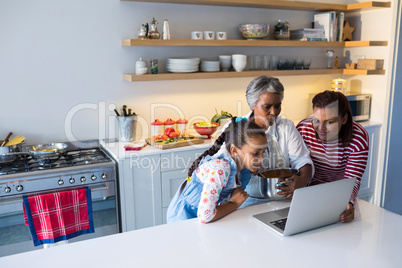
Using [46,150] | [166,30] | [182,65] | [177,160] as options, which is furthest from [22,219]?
[166,30]

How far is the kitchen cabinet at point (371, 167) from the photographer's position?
3908 mm

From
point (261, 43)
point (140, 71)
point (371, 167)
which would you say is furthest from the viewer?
point (371, 167)

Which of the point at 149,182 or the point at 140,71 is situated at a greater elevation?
the point at 140,71

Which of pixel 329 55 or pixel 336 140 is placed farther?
pixel 329 55

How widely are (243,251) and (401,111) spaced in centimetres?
306

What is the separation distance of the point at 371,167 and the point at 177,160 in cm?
215

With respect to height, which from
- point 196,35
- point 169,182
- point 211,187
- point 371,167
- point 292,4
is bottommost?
point 371,167

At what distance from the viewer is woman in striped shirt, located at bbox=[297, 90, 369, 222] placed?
6.41ft

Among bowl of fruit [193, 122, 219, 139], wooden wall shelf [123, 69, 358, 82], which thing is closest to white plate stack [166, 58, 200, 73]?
wooden wall shelf [123, 69, 358, 82]

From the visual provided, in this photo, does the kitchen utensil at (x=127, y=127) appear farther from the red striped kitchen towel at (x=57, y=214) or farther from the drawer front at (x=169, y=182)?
the red striped kitchen towel at (x=57, y=214)

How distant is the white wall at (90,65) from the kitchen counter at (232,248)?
6.02 ft

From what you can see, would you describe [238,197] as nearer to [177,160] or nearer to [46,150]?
[177,160]

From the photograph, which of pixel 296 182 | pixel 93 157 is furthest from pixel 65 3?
pixel 296 182

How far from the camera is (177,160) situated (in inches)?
119
